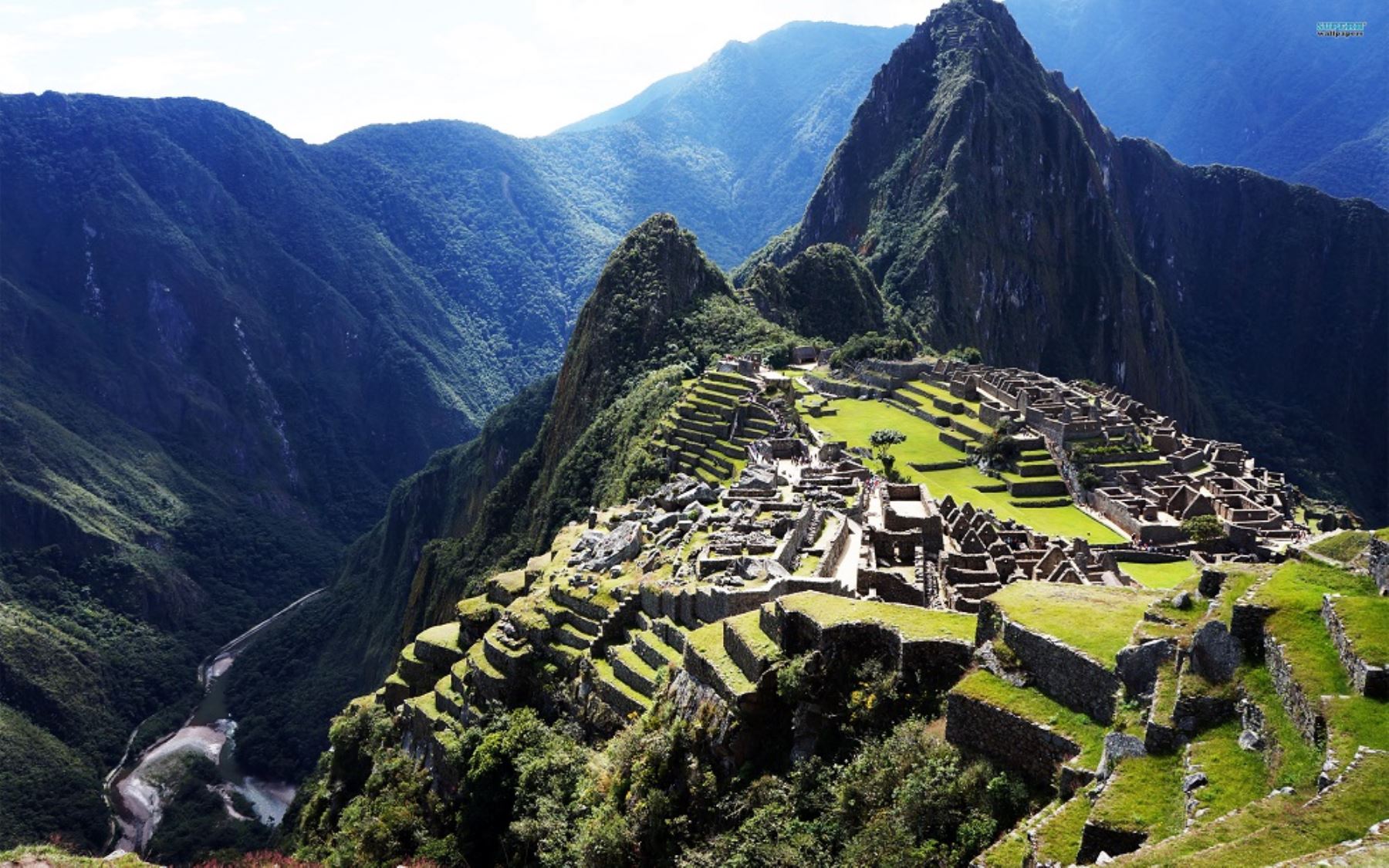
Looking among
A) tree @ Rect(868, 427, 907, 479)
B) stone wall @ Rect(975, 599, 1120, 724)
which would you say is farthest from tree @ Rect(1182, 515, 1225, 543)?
stone wall @ Rect(975, 599, 1120, 724)

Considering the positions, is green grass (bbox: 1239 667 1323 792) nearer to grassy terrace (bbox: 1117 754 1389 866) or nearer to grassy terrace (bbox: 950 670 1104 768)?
grassy terrace (bbox: 1117 754 1389 866)

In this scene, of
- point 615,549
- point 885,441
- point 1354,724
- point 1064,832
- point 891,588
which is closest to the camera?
point 1354,724

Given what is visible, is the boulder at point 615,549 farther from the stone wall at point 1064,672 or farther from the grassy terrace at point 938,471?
the grassy terrace at point 938,471

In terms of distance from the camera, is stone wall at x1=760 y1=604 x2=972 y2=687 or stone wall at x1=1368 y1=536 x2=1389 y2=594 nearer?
stone wall at x1=1368 y1=536 x2=1389 y2=594

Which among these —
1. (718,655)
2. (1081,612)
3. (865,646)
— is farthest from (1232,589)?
(718,655)

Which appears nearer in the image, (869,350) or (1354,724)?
(1354,724)

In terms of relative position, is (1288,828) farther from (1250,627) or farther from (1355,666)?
(1250,627)
